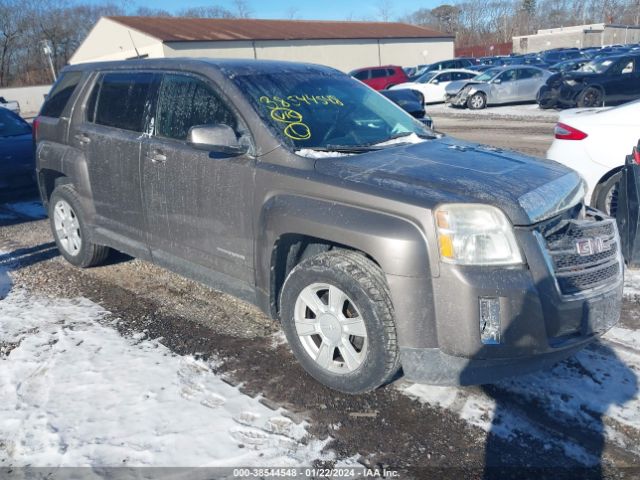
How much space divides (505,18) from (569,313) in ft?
370

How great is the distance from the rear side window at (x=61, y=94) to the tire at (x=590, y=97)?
15.5 m

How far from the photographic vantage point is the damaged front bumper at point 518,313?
9.17 ft

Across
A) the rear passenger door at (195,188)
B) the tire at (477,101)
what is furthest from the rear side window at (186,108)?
the tire at (477,101)

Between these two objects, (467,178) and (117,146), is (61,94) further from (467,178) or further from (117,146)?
(467,178)

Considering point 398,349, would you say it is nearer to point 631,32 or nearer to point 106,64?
point 106,64

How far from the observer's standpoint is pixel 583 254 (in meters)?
3.09

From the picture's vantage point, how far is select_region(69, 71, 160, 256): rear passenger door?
450cm

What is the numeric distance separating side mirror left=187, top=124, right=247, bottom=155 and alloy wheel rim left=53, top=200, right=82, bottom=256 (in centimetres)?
231

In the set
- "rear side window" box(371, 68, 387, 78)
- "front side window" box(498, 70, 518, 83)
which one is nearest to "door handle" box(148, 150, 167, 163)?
"front side window" box(498, 70, 518, 83)

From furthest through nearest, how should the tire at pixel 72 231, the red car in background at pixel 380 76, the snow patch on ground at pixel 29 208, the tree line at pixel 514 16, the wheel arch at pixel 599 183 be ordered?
the tree line at pixel 514 16 < the red car in background at pixel 380 76 < the snow patch on ground at pixel 29 208 < the wheel arch at pixel 599 183 < the tire at pixel 72 231

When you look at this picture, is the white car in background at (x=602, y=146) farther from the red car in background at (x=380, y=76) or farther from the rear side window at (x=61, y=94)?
the red car in background at (x=380, y=76)

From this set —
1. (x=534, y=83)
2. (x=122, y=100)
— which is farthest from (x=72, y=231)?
(x=534, y=83)

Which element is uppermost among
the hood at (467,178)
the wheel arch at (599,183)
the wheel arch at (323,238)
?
the hood at (467,178)

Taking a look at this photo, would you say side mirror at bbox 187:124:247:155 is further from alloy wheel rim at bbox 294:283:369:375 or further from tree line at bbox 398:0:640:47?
tree line at bbox 398:0:640:47
